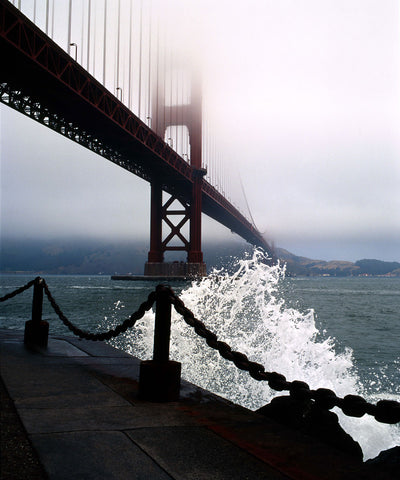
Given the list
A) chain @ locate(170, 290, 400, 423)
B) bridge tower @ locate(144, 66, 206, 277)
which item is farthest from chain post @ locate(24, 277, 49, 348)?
bridge tower @ locate(144, 66, 206, 277)

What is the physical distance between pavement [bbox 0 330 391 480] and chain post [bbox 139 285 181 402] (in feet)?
0.22

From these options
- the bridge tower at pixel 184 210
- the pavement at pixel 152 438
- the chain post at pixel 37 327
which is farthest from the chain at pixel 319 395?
the bridge tower at pixel 184 210

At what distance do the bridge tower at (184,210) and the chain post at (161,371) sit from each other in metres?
35.5

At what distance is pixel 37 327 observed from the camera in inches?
178

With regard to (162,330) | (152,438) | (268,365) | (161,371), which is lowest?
(268,365)

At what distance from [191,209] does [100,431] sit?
36.9 m

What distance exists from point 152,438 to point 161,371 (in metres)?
0.69

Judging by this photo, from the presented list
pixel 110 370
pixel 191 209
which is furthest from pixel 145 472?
pixel 191 209

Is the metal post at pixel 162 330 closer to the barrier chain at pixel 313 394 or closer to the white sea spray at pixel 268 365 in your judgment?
the barrier chain at pixel 313 394

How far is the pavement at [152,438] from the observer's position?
1597 mm

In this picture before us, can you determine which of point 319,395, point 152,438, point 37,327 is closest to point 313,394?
point 319,395

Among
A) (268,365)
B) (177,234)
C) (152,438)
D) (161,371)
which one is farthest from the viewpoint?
(177,234)

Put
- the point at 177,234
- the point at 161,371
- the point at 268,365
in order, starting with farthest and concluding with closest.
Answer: the point at 177,234, the point at 268,365, the point at 161,371

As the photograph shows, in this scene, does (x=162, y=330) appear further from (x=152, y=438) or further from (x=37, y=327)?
(x=37, y=327)
